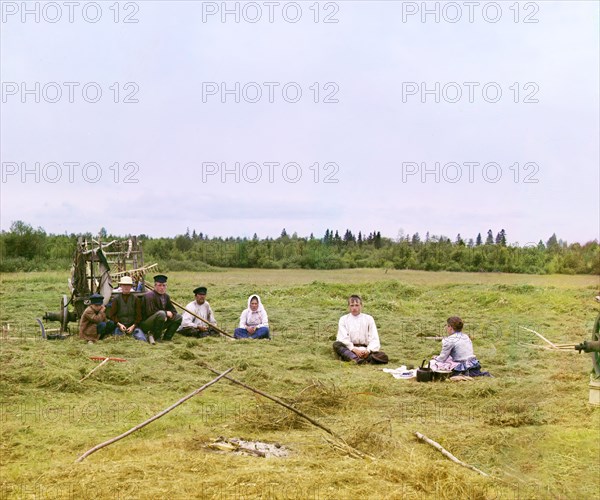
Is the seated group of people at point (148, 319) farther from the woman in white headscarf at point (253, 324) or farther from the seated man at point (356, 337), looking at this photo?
the seated man at point (356, 337)

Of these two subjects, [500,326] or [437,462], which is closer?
[437,462]

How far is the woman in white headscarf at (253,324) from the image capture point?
11.5 meters

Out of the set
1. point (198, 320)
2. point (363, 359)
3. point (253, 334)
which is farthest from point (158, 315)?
point (363, 359)

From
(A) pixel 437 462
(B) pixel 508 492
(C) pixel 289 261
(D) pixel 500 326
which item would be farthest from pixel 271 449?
(C) pixel 289 261

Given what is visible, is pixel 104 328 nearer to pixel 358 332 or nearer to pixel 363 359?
pixel 358 332

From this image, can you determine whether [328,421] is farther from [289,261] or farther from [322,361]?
[289,261]

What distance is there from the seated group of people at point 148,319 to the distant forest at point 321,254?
18250 mm

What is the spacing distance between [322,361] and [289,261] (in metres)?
26.6

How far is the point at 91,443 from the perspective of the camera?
5.59 meters

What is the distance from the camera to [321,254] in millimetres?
36094

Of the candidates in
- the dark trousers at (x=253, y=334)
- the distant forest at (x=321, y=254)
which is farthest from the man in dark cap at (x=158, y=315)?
the distant forest at (x=321, y=254)

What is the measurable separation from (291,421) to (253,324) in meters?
5.57

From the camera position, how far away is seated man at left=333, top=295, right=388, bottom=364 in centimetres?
972

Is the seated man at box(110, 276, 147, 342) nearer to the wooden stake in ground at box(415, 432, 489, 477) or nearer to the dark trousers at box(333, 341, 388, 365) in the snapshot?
the dark trousers at box(333, 341, 388, 365)
